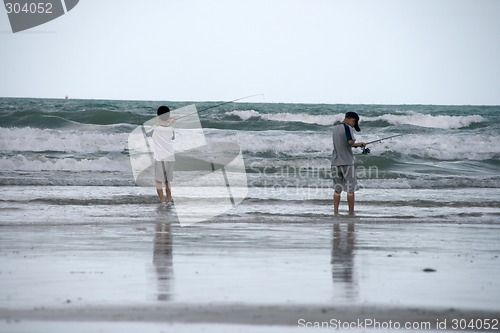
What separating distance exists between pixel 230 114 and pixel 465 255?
2488 centimetres

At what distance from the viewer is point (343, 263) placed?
676 cm

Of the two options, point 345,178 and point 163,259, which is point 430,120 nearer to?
point 345,178

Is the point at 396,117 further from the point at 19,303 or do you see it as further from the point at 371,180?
the point at 19,303

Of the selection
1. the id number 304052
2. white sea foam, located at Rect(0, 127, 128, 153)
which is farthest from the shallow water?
the id number 304052

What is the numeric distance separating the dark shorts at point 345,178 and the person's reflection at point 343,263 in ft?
4.57

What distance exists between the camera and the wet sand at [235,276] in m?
4.76

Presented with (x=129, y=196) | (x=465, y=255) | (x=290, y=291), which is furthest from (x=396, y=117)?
(x=290, y=291)

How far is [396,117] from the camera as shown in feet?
111

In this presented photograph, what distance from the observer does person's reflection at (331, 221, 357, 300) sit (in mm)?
5523

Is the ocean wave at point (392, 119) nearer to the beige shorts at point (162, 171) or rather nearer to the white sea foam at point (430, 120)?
the white sea foam at point (430, 120)

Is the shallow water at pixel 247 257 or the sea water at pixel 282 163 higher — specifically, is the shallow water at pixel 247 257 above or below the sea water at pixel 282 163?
above

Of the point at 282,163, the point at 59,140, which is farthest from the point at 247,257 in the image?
the point at 59,140

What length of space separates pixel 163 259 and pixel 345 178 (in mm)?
4820

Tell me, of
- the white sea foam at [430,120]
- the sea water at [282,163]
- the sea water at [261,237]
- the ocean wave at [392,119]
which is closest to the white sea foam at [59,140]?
the sea water at [282,163]
